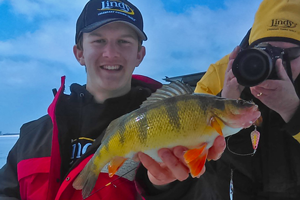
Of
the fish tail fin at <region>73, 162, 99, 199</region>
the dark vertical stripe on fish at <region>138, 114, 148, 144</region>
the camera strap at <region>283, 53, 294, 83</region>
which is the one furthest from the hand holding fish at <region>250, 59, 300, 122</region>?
the fish tail fin at <region>73, 162, 99, 199</region>

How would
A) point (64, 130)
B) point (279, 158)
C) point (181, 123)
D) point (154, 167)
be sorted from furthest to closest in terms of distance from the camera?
1. point (64, 130)
2. point (279, 158)
3. point (154, 167)
4. point (181, 123)

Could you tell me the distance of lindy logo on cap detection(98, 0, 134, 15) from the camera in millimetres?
1479

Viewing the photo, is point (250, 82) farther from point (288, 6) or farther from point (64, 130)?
point (64, 130)

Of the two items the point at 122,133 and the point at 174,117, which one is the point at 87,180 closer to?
the point at 122,133

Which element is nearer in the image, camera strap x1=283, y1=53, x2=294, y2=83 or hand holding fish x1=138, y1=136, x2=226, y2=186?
hand holding fish x1=138, y1=136, x2=226, y2=186

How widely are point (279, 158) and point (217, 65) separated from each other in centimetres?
62

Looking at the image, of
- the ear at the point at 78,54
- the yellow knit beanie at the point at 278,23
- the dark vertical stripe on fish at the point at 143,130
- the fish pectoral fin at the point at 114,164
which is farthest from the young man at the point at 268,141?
the ear at the point at 78,54

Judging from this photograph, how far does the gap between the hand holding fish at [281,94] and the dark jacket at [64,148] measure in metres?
0.70

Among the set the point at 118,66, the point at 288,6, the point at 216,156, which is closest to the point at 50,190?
the point at 118,66

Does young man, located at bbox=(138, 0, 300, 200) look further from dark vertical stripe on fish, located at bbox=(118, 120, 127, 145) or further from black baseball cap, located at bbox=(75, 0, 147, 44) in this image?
black baseball cap, located at bbox=(75, 0, 147, 44)

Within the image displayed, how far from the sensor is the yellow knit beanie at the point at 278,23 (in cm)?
117

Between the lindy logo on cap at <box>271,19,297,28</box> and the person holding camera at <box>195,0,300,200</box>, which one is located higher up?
the lindy logo on cap at <box>271,19,297,28</box>

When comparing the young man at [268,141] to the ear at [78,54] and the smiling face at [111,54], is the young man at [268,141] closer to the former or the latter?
the smiling face at [111,54]

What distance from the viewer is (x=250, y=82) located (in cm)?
100
